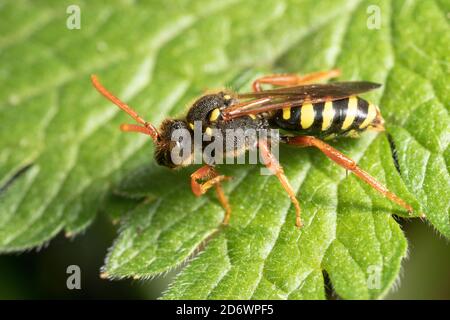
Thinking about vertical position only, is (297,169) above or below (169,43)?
below

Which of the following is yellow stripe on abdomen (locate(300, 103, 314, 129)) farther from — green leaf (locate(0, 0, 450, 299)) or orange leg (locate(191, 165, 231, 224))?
orange leg (locate(191, 165, 231, 224))

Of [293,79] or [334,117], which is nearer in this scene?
[334,117]

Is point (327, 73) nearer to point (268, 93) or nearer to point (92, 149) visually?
point (268, 93)

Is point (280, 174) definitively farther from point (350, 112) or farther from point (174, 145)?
point (174, 145)

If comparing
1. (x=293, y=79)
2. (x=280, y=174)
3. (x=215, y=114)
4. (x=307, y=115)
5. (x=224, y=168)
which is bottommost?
(x=280, y=174)

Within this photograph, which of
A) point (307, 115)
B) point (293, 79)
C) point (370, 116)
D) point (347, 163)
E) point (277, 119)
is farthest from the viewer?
point (293, 79)

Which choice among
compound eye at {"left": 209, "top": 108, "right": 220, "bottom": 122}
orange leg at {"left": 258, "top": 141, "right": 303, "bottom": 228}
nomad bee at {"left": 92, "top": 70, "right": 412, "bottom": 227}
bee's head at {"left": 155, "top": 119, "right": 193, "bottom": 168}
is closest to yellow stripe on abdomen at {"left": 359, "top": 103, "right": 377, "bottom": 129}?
nomad bee at {"left": 92, "top": 70, "right": 412, "bottom": 227}

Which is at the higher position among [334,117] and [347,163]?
[334,117]

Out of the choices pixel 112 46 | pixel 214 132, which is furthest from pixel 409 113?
pixel 112 46

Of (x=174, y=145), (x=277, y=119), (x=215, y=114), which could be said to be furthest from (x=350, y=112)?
(x=174, y=145)
